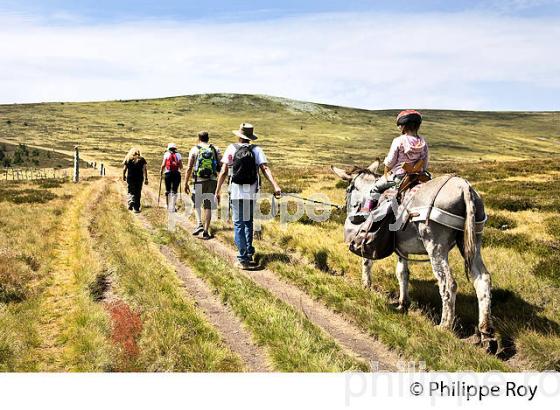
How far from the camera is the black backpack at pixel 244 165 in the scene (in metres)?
9.69

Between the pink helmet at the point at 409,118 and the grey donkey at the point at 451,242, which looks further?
the pink helmet at the point at 409,118

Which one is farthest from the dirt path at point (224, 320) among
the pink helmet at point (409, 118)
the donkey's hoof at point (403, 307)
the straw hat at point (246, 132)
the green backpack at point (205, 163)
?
the pink helmet at point (409, 118)

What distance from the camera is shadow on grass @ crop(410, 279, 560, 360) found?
5.97 m

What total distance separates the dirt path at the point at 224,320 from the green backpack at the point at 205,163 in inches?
145

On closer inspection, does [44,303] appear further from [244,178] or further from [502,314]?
[502,314]

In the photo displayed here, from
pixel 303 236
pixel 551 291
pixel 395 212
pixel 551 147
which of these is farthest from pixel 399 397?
pixel 551 147

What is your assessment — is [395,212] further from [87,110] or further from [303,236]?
[87,110]

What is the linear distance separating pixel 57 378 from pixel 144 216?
12.3 m

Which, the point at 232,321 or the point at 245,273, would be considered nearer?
the point at 232,321

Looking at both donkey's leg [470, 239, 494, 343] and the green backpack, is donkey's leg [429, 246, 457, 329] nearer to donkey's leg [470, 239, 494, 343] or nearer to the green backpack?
donkey's leg [470, 239, 494, 343]

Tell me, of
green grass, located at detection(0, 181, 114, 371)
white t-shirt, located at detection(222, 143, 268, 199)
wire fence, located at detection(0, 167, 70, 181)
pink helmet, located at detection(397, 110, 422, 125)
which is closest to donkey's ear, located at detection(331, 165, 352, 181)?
white t-shirt, located at detection(222, 143, 268, 199)

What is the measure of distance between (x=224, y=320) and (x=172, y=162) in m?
10.1

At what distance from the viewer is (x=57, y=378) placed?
4.65 meters
